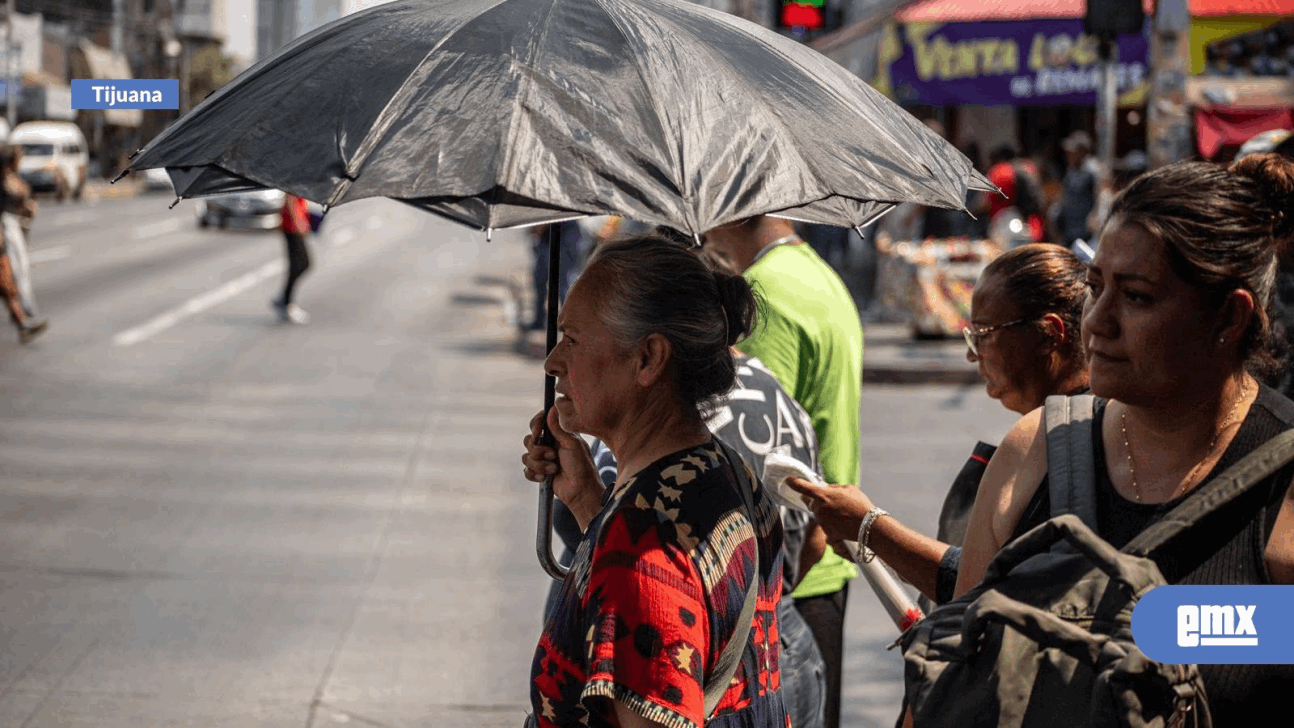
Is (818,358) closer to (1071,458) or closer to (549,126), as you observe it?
(549,126)

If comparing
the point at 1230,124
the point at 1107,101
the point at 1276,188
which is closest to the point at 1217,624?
the point at 1276,188

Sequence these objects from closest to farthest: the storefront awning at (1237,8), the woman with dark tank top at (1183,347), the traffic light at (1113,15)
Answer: the woman with dark tank top at (1183,347), the traffic light at (1113,15), the storefront awning at (1237,8)

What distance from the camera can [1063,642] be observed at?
182 centimetres

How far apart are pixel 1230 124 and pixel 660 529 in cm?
1020

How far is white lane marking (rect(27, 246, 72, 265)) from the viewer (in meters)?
27.8

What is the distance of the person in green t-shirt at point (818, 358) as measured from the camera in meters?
3.80

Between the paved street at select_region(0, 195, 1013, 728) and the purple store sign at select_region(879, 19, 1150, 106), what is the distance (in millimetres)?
4199

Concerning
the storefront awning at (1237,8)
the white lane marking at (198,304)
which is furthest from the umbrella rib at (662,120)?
the white lane marking at (198,304)

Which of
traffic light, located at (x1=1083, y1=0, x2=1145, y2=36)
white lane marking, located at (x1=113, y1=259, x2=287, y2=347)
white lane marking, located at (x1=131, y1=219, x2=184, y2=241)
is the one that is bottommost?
white lane marking, located at (x1=113, y1=259, x2=287, y2=347)

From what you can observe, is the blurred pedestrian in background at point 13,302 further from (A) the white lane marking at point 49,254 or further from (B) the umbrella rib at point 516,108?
(B) the umbrella rib at point 516,108

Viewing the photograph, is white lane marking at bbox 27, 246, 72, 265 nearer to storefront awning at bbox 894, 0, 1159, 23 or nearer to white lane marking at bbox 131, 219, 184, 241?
white lane marking at bbox 131, 219, 184, 241

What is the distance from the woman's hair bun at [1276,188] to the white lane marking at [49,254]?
1073 inches

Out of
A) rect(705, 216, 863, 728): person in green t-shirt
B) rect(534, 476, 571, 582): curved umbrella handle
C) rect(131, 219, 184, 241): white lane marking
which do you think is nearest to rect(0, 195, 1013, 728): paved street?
rect(705, 216, 863, 728): person in green t-shirt

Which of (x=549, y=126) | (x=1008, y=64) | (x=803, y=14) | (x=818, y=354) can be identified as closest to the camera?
(x=549, y=126)
